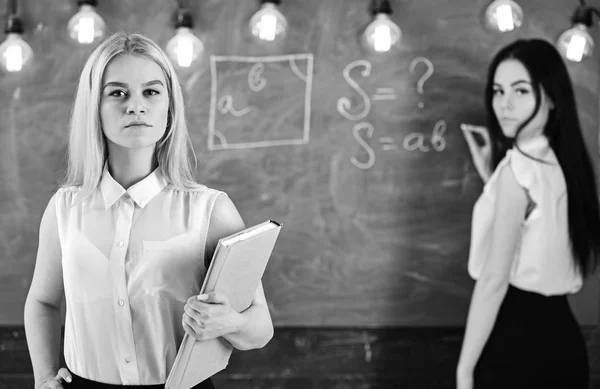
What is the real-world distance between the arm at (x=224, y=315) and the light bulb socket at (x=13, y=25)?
2012mm

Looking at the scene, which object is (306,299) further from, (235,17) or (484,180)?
(235,17)

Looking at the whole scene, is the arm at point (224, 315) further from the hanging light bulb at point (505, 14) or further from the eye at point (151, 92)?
the hanging light bulb at point (505, 14)

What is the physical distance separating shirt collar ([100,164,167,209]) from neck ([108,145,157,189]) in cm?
2

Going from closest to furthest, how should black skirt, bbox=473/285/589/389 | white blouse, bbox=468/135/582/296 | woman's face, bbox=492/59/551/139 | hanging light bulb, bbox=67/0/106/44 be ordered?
1. black skirt, bbox=473/285/589/389
2. white blouse, bbox=468/135/582/296
3. woman's face, bbox=492/59/551/139
4. hanging light bulb, bbox=67/0/106/44

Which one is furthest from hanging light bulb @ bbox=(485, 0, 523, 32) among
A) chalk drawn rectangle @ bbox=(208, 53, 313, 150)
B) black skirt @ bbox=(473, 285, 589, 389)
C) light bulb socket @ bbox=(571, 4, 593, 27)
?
black skirt @ bbox=(473, 285, 589, 389)

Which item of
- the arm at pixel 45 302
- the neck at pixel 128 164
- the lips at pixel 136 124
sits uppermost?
the lips at pixel 136 124

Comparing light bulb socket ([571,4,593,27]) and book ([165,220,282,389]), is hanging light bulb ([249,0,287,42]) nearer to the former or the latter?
light bulb socket ([571,4,593,27])

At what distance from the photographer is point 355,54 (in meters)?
2.86

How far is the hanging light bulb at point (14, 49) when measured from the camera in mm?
2760

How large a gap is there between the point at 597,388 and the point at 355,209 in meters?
1.29

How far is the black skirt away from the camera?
6.72ft

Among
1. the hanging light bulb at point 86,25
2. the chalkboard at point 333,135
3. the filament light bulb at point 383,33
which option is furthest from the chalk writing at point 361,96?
Result: the hanging light bulb at point 86,25

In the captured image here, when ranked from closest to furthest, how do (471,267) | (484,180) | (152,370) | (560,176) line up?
(152,370), (560,176), (471,267), (484,180)

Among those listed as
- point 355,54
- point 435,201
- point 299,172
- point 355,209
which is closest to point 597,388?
point 435,201
